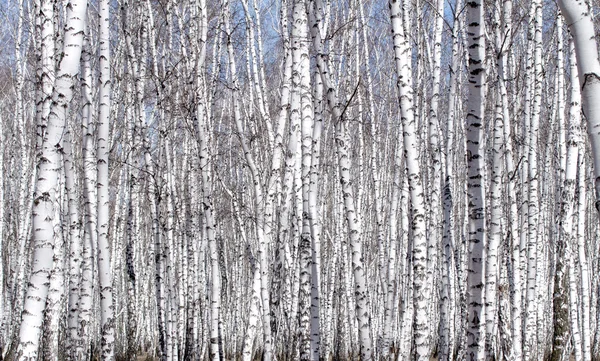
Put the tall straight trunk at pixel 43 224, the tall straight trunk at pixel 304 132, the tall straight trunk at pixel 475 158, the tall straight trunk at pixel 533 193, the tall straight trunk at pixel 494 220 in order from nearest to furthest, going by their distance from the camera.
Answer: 1. the tall straight trunk at pixel 43 224
2. the tall straight trunk at pixel 475 158
3. the tall straight trunk at pixel 494 220
4. the tall straight trunk at pixel 304 132
5. the tall straight trunk at pixel 533 193

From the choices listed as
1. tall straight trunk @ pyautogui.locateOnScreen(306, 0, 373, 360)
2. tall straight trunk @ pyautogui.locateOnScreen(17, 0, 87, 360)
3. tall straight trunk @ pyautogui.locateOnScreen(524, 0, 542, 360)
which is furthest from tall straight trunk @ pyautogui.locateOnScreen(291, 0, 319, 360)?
tall straight trunk @ pyautogui.locateOnScreen(524, 0, 542, 360)

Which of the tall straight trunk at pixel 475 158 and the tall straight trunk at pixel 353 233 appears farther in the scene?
the tall straight trunk at pixel 353 233

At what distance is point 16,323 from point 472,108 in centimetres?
1406

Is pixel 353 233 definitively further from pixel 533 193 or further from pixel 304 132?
pixel 533 193

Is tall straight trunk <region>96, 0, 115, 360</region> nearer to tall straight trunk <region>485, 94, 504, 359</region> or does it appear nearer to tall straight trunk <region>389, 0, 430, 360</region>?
tall straight trunk <region>389, 0, 430, 360</region>

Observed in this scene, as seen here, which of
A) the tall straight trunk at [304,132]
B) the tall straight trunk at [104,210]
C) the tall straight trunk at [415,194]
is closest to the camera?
the tall straight trunk at [415,194]

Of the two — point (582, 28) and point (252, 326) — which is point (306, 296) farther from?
point (582, 28)

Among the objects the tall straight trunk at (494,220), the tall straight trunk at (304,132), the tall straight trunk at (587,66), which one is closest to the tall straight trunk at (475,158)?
the tall straight trunk at (494,220)

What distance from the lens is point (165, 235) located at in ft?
32.8

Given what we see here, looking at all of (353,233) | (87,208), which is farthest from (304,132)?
(87,208)

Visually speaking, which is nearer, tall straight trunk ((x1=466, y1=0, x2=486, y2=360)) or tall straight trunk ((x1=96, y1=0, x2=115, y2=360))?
tall straight trunk ((x1=466, y1=0, x2=486, y2=360))

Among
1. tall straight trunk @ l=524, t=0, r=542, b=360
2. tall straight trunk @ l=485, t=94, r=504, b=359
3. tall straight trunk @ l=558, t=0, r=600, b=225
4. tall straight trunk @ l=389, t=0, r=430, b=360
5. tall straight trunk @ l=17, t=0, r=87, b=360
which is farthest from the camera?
tall straight trunk @ l=524, t=0, r=542, b=360

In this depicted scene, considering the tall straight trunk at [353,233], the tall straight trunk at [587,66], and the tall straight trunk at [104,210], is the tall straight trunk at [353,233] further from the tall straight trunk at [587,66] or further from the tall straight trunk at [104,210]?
the tall straight trunk at [587,66]

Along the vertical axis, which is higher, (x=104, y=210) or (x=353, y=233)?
(x=104, y=210)
